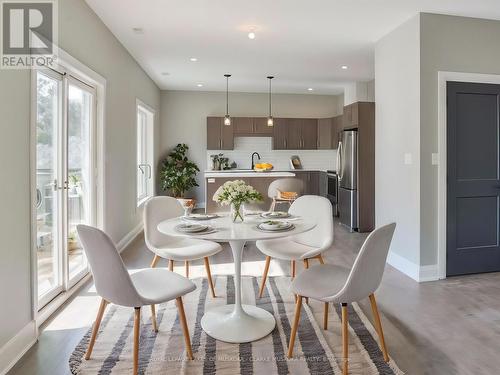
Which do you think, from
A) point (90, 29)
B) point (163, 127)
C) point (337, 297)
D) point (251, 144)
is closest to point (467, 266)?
point (337, 297)

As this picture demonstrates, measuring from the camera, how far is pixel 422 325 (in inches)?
99.3

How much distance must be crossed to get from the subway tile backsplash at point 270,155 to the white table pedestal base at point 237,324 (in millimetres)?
5513

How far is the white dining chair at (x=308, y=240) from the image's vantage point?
2688 mm

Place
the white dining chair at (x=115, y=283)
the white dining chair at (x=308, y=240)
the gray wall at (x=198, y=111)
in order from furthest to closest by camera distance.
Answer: the gray wall at (x=198, y=111), the white dining chair at (x=308, y=240), the white dining chair at (x=115, y=283)

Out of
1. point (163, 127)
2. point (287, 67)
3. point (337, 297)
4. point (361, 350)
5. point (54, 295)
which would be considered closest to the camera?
point (337, 297)

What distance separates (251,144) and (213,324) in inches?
235

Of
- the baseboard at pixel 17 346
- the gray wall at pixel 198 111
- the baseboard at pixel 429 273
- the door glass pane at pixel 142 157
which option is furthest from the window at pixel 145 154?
A: the baseboard at pixel 429 273

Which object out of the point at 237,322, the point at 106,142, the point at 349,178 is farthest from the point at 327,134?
the point at 237,322

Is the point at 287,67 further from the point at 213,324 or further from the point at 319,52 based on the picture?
the point at 213,324

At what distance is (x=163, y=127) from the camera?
784 cm

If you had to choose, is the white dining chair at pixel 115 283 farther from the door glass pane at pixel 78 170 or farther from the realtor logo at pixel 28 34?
the door glass pane at pixel 78 170

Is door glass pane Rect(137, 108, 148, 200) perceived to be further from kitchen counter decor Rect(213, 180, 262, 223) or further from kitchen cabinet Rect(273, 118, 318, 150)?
kitchen counter decor Rect(213, 180, 262, 223)

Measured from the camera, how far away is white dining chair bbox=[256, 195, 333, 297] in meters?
2.69

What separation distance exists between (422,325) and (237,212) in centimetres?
155
